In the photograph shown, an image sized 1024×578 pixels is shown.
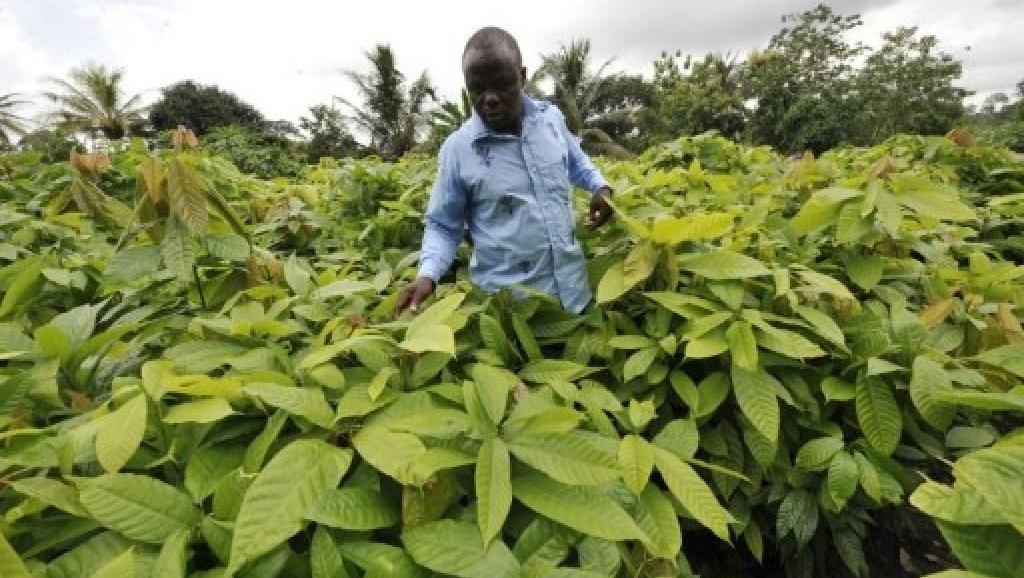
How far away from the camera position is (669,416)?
62.7 inches

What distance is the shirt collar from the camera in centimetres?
191

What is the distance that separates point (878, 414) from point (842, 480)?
0.18 m

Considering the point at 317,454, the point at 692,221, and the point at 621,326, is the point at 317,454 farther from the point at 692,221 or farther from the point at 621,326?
the point at 692,221

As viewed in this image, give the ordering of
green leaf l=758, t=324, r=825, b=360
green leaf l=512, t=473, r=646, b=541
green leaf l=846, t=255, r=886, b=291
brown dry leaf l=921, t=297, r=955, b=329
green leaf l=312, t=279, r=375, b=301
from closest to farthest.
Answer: green leaf l=512, t=473, r=646, b=541
green leaf l=758, t=324, r=825, b=360
green leaf l=312, t=279, r=375, b=301
brown dry leaf l=921, t=297, r=955, b=329
green leaf l=846, t=255, r=886, b=291

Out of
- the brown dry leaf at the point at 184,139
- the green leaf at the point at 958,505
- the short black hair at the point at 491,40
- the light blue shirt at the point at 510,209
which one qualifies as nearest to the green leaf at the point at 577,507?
the green leaf at the point at 958,505

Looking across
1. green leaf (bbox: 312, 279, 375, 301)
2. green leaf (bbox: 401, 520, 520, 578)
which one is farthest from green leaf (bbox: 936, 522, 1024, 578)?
green leaf (bbox: 312, 279, 375, 301)

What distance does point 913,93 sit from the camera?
21141 mm

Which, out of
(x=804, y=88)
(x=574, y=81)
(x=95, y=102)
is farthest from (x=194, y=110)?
(x=804, y=88)

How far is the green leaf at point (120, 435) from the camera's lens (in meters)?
0.92

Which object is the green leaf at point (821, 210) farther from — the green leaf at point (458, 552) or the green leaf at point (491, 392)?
the green leaf at point (458, 552)

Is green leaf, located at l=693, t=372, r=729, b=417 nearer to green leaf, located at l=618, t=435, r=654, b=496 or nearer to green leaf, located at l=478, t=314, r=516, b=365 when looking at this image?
green leaf, located at l=618, t=435, r=654, b=496

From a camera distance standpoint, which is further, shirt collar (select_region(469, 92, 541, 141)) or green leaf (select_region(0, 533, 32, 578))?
shirt collar (select_region(469, 92, 541, 141))

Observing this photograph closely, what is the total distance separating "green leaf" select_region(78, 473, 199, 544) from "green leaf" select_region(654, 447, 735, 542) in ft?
2.60

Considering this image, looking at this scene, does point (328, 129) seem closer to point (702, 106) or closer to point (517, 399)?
point (702, 106)
